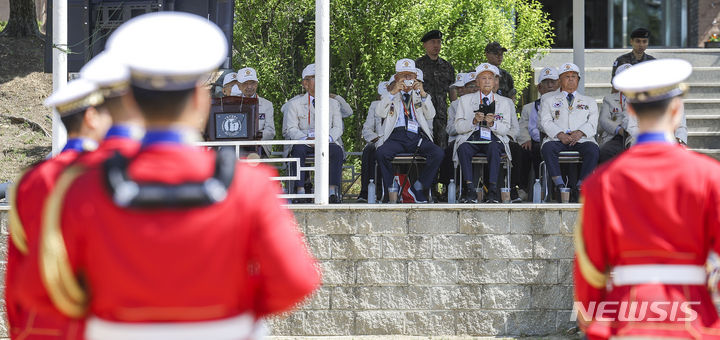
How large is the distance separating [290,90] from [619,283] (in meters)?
13.2

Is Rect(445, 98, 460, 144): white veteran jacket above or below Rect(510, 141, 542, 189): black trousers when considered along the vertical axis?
above

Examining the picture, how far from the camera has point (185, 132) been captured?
2.84 meters

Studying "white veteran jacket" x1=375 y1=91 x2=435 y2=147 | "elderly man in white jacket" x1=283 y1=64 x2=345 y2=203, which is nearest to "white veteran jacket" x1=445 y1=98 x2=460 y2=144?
"white veteran jacket" x1=375 y1=91 x2=435 y2=147

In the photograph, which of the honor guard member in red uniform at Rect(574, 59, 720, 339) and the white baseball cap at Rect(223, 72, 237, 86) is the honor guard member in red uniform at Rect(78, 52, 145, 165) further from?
the white baseball cap at Rect(223, 72, 237, 86)

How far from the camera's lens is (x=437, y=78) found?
38.1 feet

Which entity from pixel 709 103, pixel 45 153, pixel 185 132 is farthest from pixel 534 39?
pixel 185 132

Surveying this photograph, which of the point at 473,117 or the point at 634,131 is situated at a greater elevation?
the point at 473,117

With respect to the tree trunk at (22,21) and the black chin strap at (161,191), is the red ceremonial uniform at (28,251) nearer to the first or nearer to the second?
the black chin strap at (161,191)

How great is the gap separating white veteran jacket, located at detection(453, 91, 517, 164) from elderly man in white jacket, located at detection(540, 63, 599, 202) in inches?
13.8

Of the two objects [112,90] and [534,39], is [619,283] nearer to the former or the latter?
[112,90]

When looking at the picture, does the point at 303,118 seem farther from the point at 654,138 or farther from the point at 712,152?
the point at 654,138

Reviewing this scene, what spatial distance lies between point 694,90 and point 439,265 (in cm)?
722

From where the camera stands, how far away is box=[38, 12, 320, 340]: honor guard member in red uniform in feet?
8.97

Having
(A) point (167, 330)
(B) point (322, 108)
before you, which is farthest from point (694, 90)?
(A) point (167, 330)
